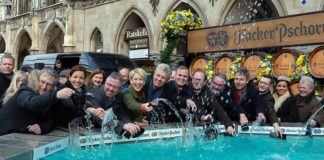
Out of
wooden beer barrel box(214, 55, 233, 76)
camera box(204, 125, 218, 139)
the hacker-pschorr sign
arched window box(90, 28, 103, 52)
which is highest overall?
arched window box(90, 28, 103, 52)

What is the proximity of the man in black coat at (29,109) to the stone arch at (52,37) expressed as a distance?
19600mm

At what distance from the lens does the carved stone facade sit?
1444cm

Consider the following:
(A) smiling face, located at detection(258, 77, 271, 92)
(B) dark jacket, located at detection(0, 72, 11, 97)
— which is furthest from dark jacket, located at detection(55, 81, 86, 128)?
(A) smiling face, located at detection(258, 77, 271, 92)

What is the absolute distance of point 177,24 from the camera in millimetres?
10320

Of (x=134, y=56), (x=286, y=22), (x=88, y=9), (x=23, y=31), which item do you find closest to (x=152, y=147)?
(x=286, y=22)

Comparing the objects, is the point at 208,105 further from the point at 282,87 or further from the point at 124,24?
the point at 124,24

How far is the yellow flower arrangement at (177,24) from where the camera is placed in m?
10.3

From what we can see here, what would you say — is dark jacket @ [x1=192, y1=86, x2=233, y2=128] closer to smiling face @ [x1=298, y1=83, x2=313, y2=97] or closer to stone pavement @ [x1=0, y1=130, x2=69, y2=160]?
smiling face @ [x1=298, y1=83, x2=313, y2=97]

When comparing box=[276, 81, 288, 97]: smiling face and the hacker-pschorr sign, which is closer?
box=[276, 81, 288, 97]: smiling face

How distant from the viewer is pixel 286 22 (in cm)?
862

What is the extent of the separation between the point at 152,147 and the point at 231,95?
6.25 feet

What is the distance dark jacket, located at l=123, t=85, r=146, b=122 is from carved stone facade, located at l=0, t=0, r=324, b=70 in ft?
20.3

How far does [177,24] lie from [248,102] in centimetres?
460

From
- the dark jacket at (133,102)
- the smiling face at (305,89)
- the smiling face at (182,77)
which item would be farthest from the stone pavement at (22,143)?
the smiling face at (305,89)
